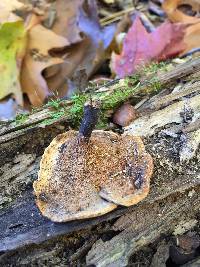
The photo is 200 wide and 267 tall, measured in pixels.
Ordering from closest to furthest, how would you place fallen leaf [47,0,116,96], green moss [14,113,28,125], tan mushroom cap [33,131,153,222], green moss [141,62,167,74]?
tan mushroom cap [33,131,153,222] < green moss [14,113,28,125] < green moss [141,62,167,74] < fallen leaf [47,0,116,96]

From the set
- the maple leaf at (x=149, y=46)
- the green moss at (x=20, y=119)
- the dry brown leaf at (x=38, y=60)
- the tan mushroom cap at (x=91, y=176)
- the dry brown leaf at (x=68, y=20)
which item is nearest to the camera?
the tan mushroom cap at (x=91, y=176)

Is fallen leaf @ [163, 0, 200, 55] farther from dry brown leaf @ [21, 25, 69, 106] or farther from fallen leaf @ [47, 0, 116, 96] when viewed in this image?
dry brown leaf @ [21, 25, 69, 106]

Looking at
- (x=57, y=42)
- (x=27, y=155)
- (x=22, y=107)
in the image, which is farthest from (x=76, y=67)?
(x=27, y=155)

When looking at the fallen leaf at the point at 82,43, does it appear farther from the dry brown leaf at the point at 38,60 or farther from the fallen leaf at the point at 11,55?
the fallen leaf at the point at 11,55

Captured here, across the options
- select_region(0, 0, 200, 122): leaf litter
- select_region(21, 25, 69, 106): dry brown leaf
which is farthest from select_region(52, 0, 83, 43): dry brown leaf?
select_region(21, 25, 69, 106): dry brown leaf

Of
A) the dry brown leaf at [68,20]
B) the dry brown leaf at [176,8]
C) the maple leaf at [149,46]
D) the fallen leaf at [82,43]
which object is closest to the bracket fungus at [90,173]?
the maple leaf at [149,46]

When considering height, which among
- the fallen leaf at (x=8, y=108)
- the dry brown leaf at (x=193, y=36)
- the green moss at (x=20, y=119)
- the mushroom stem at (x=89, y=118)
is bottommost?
the dry brown leaf at (x=193, y=36)
